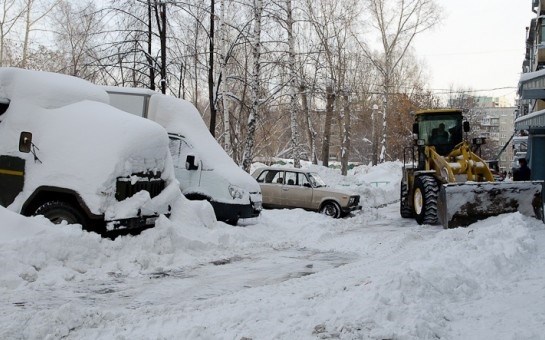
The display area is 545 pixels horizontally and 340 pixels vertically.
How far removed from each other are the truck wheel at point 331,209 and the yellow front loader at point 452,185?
2169 millimetres

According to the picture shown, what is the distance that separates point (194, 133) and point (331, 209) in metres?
5.75

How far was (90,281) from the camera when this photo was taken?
7039 millimetres

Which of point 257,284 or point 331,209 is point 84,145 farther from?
point 331,209

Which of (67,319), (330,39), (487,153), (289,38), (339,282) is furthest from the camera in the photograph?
(487,153)

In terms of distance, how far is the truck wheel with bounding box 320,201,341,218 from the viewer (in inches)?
660

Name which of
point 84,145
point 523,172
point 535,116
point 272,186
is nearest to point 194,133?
point 84,145

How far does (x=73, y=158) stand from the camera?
8703 mm

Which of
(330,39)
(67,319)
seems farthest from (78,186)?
(330,39)

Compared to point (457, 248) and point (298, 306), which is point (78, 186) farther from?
point (457, 248)

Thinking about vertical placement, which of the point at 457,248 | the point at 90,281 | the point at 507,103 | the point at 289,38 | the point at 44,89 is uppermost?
the point at 507,103

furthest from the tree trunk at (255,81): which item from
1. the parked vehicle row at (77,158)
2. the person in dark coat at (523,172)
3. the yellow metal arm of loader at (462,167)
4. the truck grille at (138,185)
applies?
the truck grille at (138,185)

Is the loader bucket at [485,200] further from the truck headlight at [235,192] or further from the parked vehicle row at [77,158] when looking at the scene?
the parked vehicle row at [77,158]

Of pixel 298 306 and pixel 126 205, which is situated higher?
pixel 126 205

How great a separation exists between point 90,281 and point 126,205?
2.01m
